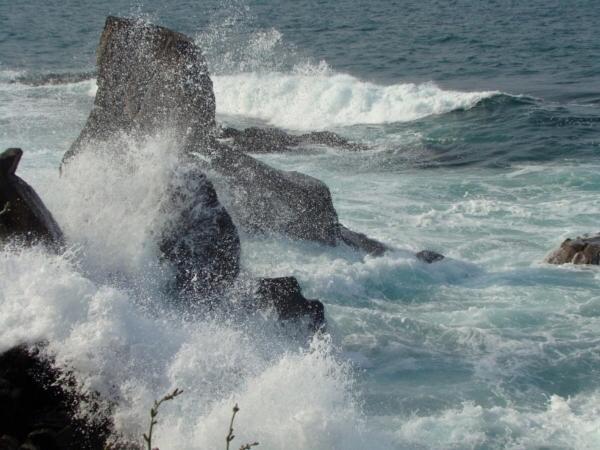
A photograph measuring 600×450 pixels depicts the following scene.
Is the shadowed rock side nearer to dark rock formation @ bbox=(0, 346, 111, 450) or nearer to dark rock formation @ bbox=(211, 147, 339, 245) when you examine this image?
dark rock formation @ bbox=(211, 147, 339, 245)

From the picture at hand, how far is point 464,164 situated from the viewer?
19.6 m

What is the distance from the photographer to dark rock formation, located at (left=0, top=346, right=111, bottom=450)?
5902 millimetres

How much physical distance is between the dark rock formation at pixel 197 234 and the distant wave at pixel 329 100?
16.0 metres

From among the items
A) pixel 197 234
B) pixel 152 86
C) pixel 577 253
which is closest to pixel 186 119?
pixel 152 86

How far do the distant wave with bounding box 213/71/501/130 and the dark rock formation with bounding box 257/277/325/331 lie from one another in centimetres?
1614

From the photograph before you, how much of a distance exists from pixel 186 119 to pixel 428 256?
4.02 m

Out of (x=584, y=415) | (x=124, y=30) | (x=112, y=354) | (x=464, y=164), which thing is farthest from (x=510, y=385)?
(x=464, y=164)

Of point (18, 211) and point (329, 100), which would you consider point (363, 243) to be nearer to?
point (18, 211)

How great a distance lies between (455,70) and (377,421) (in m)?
24.3

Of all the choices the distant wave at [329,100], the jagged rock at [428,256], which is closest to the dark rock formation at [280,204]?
the jagged rock at [428,256]

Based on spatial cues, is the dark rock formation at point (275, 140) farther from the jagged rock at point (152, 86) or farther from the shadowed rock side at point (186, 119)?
the jagged rock at point (152, 86)

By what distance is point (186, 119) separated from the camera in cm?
1244

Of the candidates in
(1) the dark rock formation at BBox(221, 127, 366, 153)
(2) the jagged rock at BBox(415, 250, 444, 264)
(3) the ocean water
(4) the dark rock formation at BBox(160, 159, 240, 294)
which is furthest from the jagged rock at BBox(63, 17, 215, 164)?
(1) the dark rock formation at BBox(221, 127, 366, 153)

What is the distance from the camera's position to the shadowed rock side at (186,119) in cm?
1230
